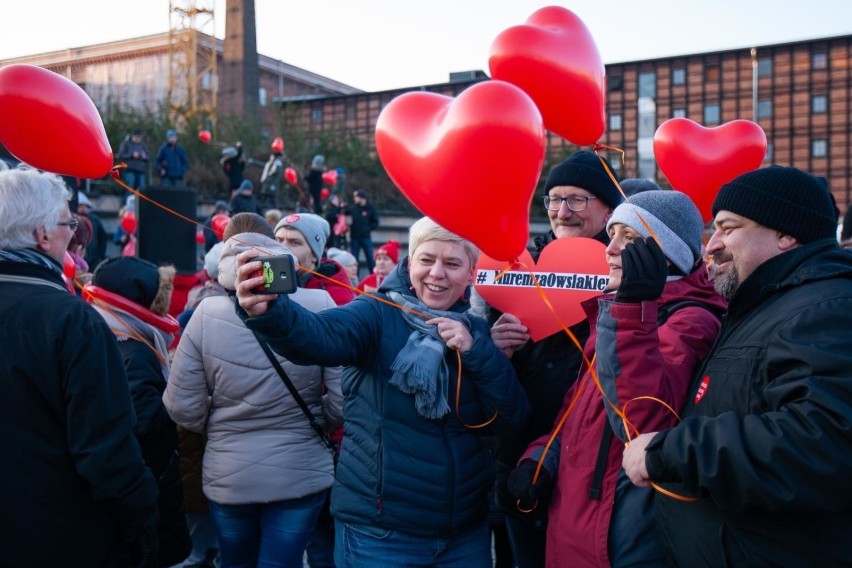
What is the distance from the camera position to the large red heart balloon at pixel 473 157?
6.18 feet

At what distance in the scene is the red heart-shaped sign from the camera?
265 centimetres

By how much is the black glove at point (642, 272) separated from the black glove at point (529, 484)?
0.68 m

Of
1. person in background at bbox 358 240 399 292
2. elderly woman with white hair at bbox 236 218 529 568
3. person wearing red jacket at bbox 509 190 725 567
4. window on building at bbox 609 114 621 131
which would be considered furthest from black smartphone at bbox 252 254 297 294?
window on building at bbox 609 114 621 131

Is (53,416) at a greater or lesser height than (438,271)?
lesser

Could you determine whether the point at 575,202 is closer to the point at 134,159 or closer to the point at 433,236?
the point at 433,236

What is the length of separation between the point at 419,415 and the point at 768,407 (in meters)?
1.02

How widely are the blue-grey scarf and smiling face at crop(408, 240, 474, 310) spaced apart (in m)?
0.08

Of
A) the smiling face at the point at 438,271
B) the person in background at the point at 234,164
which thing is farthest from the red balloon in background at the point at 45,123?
the person in background at the point at 234,164

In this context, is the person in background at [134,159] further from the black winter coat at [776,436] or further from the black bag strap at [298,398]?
the black winter coat at [776,436]

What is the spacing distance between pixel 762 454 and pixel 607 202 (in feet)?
4.84

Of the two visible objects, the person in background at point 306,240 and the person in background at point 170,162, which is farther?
the person in background at point 170,162

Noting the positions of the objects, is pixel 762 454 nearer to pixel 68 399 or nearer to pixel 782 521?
pixel 782 521

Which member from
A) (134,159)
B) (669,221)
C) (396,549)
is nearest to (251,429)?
(396,549)

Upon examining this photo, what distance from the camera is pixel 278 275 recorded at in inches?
74.8
